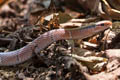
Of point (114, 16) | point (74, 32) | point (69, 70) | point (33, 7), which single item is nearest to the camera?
point (69, 70)

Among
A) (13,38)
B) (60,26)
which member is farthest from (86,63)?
(13,38)

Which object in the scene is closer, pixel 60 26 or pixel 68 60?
pixel 68 60

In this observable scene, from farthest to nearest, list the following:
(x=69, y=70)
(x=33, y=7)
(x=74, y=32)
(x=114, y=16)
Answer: (x=33, y=7), (x=114, y=16), (x=74, y=32), (x=69, y=70)

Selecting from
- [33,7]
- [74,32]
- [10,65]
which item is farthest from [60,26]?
[33,7]

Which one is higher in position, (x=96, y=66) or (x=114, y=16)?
(x=114, y=16)

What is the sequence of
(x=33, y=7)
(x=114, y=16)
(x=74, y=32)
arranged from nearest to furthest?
(x=74, y=32) → (x=114, y=16) → (x=33, y=7)

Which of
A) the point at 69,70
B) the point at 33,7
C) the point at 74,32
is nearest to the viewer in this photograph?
the point at 69,70

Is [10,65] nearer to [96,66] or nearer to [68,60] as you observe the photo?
[68,60]

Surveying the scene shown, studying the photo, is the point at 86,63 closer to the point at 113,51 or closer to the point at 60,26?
the point at 113,51

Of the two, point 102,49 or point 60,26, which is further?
point 60,26
